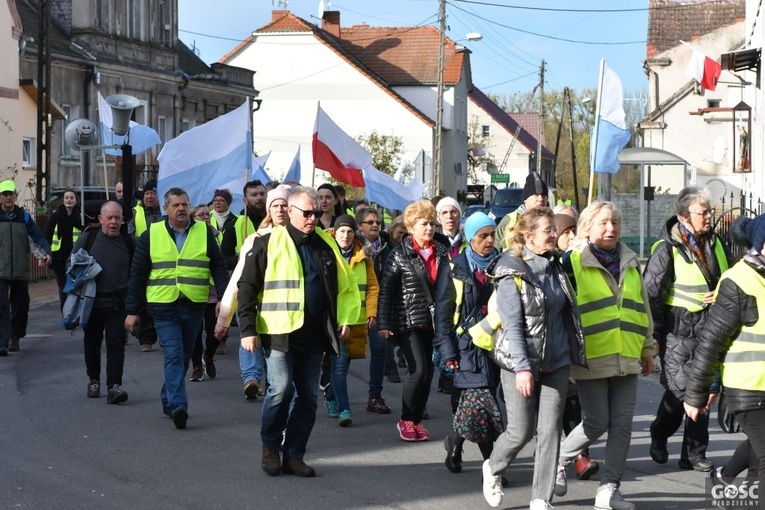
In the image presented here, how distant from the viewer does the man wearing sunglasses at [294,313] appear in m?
7.87

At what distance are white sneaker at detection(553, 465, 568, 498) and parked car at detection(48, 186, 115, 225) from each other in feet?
52.6

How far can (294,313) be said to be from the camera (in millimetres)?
7859

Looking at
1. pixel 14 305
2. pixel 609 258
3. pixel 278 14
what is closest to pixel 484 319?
pixel 609 258

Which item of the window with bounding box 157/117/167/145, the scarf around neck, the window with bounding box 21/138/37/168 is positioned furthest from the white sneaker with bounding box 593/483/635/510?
the window with bounding box 157/117/167/145

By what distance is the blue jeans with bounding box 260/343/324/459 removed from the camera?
7.93 metres

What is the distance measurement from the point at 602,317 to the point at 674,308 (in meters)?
Result: 1.29

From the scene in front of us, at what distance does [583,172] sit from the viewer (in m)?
97.1

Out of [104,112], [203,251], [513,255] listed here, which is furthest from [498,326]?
[104,112]

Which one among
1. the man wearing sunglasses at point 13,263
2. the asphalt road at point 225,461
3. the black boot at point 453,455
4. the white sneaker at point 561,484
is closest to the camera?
the asphalt road at point 225,461

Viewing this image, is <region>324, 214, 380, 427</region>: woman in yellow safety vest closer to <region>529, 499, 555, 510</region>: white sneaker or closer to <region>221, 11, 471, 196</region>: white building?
<region>529, 499, 555, 510</region>: white sneaker

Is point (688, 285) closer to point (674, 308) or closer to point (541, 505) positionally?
point (674, 308)

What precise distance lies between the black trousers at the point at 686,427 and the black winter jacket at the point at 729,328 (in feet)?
7.86

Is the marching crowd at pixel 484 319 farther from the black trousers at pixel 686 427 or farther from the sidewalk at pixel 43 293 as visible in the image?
the sidewalk at pixel 43 293

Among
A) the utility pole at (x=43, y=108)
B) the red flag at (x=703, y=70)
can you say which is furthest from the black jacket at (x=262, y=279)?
the utility pole at (x=43, y=108)
